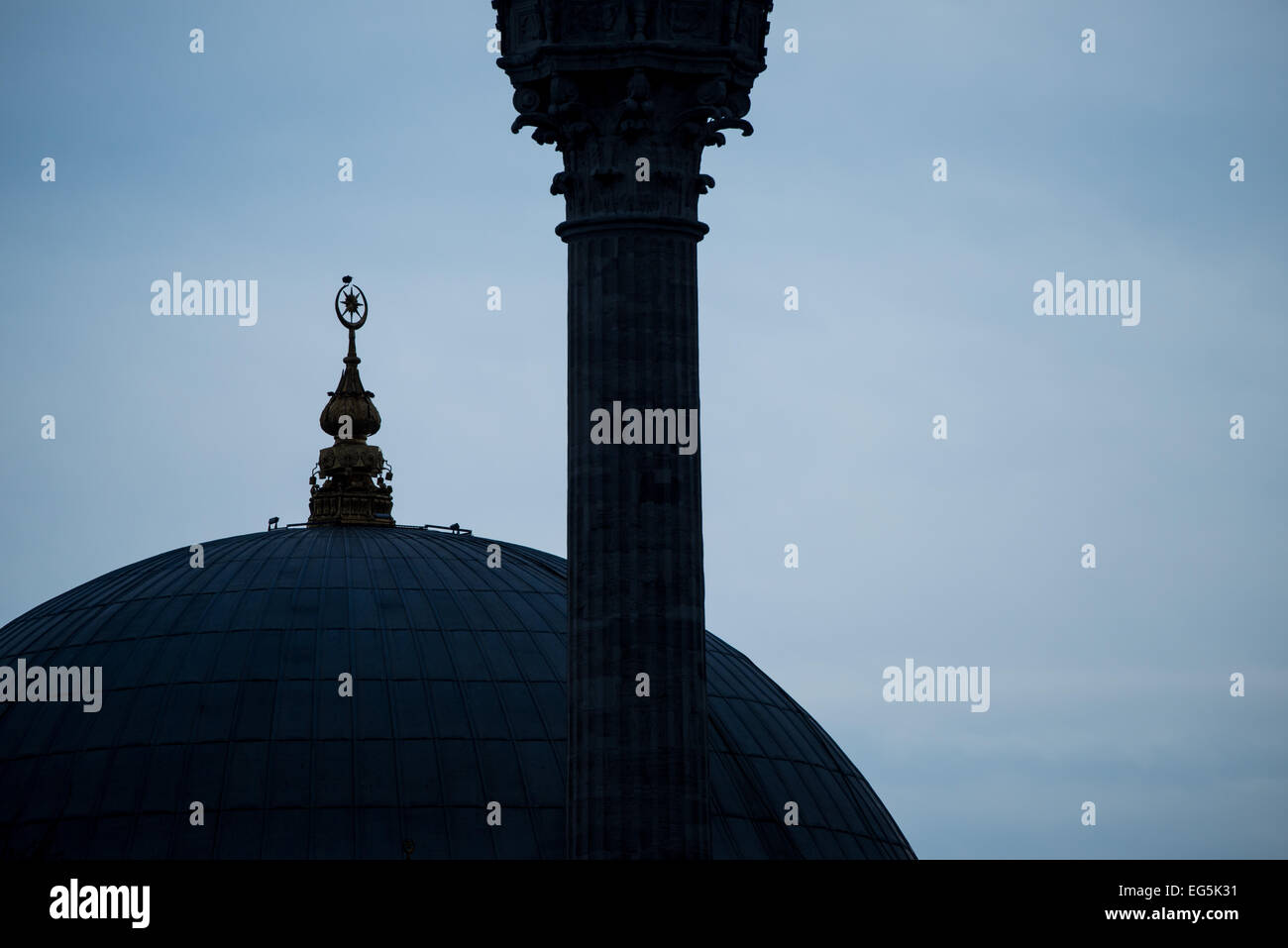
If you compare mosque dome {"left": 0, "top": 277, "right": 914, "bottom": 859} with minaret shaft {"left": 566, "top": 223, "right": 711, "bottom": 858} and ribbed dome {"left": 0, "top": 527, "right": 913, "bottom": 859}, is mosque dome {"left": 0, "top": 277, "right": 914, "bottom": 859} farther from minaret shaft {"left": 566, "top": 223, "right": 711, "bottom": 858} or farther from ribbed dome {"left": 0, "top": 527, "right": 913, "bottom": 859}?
minaret shaft {"left": 566, "top": 223, "right": 711, "bottom": 858}

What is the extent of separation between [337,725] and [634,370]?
14998 millimetres

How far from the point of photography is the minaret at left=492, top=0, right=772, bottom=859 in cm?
3956

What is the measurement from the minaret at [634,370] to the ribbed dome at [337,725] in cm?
1192

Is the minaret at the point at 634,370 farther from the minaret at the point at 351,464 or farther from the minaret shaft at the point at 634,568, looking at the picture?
the minaret at the point at 351,464

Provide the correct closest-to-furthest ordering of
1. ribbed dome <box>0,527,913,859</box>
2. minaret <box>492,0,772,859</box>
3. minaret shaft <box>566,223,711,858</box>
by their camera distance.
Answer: minaret shaft <box>566,223,711,858</box>, minaret <box>492,0,772,859</box>, ribbed dome <box>0,527,913,859</box>

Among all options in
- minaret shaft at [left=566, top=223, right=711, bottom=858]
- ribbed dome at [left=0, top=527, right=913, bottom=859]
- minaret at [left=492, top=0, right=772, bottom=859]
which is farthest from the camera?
ribbed dome at [left=0, top=527, right=913, bottom=859]

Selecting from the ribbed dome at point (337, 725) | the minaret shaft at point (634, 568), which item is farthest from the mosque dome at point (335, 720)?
the minaret shaft at point (634, 568)

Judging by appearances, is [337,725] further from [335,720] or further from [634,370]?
[634,370]

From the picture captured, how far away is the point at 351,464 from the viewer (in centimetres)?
6278

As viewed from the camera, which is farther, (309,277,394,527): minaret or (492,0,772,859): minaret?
(309,277,394,527): minaret

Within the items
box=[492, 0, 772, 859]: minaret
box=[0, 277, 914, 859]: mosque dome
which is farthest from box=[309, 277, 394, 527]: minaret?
box=[492, 0, 772, 859]: minaret

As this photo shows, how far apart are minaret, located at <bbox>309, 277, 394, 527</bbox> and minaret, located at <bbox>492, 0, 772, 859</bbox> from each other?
2200 centimetres
